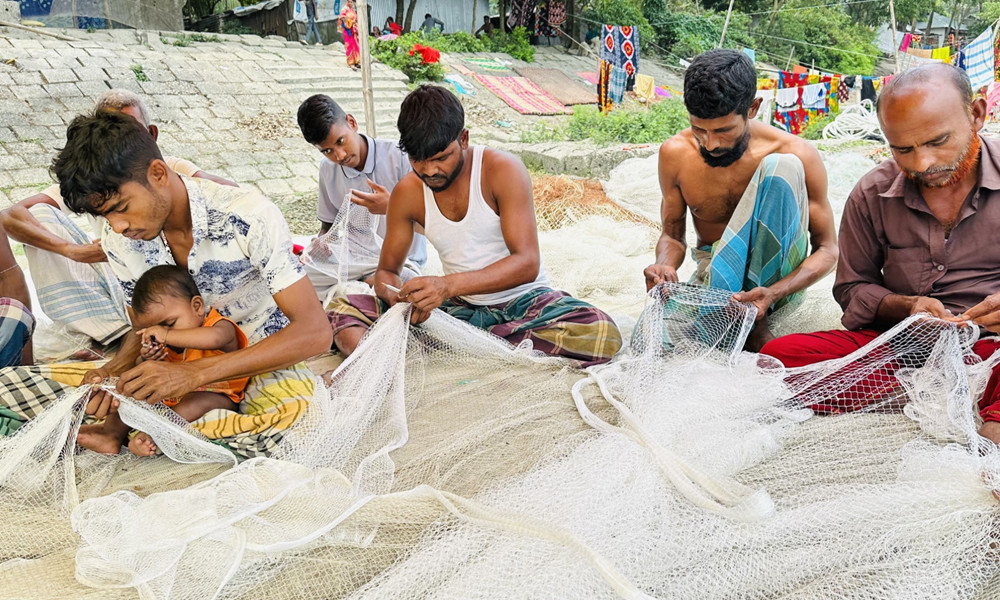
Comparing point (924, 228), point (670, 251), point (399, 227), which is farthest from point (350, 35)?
point (924, 228)

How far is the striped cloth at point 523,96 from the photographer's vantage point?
44.5 ft

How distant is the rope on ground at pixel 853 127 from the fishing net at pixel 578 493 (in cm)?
911

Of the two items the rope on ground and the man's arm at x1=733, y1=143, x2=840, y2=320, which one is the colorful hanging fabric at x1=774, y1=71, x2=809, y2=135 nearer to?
the rope on ground

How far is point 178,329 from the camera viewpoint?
2090 millimetres

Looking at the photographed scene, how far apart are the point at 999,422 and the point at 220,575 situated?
6.02 feet

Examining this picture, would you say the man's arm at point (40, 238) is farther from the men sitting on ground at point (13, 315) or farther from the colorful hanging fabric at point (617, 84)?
the colorful hanging fabric at point (617, 84)

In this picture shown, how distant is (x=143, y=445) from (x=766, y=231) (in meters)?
2.12

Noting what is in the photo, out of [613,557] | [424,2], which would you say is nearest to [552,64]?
[424,2]

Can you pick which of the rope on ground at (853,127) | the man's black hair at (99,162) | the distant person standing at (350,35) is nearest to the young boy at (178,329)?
the man's black hair at (99,162)

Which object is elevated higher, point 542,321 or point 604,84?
point 542,321

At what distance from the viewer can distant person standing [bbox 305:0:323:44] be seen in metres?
15.7

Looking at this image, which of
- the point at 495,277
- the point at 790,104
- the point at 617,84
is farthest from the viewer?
the point at 617,84

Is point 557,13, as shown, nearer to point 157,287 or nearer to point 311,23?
point 311,23

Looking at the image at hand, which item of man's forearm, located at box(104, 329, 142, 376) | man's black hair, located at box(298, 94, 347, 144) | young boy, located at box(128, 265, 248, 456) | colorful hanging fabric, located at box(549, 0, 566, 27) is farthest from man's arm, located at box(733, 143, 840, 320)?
colorful hanging fabric, located at box(549, 0, 566, 27)
